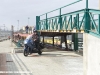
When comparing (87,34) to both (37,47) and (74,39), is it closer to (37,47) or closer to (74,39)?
(37,47)

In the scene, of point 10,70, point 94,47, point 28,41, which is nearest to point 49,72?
point 10,70

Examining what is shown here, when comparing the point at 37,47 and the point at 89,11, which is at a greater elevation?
the point at 89,11

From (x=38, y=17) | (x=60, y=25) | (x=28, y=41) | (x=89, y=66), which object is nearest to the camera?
(x=89, y=66)

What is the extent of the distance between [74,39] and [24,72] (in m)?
15.2

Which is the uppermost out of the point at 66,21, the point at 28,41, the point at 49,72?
the point at 66,21

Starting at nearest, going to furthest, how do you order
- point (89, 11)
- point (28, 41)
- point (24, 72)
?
point (89, 11) → point (24, 72) → point (28, 41)

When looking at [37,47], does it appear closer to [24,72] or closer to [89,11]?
[24,72]

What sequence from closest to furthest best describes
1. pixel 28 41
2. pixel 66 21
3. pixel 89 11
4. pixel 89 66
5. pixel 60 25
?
1. pixel 89 66
2. pixel 89 11
3. pixel 66 21
4. pixel 60 25
5. pixel 28 41

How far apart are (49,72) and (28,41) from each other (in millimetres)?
7533

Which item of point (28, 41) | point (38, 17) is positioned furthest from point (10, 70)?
point (38, 17)

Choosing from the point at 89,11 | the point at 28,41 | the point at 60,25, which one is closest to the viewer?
the point at 89,11

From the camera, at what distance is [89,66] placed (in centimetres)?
864

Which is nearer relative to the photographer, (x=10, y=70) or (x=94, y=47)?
(x=94, y=47)

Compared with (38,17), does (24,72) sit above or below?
below
